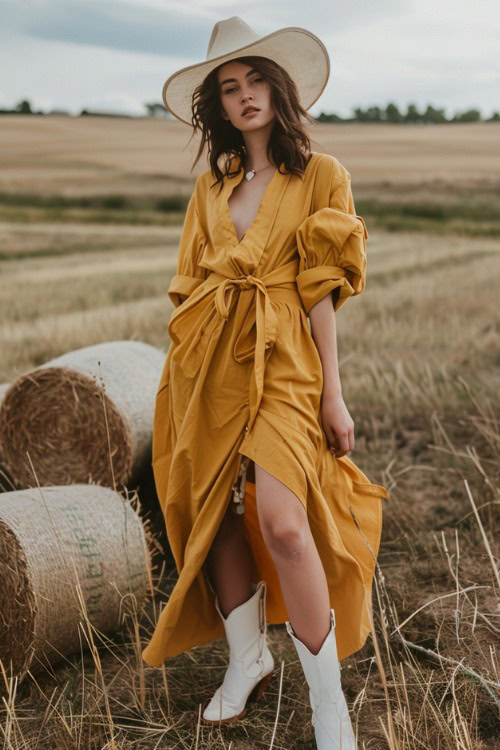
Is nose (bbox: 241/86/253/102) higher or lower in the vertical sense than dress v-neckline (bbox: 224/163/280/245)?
higher

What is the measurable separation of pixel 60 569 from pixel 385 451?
2642 mm

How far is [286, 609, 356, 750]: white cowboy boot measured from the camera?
107 inches

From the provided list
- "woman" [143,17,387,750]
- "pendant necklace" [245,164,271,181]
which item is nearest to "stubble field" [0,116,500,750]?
"woman" [143,17,387,750]

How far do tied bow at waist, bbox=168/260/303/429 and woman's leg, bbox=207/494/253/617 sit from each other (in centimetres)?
49

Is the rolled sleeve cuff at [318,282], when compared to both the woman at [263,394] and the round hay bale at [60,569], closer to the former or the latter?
the woman at [263,394]

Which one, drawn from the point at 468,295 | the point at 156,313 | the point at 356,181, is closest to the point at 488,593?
the point at 156,313

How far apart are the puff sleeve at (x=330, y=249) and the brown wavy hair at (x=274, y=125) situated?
18 centimetres

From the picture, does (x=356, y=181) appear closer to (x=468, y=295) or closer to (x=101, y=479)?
(x=468, y=295)

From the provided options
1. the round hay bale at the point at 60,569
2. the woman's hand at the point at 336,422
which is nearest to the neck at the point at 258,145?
the woman's hand at the point at 336,422

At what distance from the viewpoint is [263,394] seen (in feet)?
9.07

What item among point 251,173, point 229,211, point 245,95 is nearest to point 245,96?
point 245,95

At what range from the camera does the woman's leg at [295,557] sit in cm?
264

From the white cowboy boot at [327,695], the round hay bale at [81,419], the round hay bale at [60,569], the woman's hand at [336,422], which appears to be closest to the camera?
the white cowboy boot at [327,695]

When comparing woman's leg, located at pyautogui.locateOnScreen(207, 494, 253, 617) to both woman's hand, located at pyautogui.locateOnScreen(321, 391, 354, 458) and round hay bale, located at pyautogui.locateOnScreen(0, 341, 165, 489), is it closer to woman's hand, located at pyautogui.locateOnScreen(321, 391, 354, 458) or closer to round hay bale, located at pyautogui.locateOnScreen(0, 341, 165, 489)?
woman's hand, located at pyautogui.locateOnScreen(321, 391, 354, 458)
